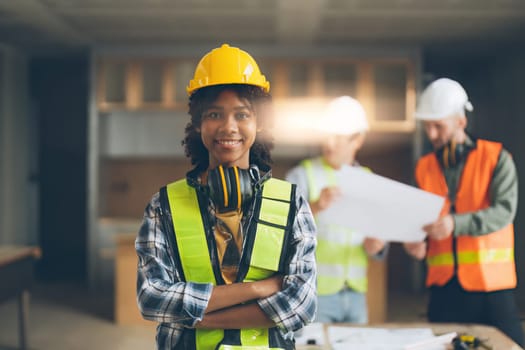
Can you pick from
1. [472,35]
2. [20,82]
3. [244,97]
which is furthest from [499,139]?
[244,97]

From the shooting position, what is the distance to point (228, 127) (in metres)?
1.12

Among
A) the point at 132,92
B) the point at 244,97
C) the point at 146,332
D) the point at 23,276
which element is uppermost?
the point at 132,92

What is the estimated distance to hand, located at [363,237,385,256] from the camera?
2.13 metres

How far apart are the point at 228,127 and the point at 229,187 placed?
0.12 m

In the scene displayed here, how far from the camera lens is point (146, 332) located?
4383mm

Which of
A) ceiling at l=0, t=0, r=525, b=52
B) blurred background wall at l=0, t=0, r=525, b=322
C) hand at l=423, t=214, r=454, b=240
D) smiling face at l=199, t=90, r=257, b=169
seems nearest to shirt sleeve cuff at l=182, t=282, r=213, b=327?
smiling face at l=199, t=90, r=257, b=169

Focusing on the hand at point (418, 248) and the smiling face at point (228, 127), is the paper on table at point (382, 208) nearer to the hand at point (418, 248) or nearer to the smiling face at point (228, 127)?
the hand at point (418, 248)

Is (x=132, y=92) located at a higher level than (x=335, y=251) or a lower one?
higher

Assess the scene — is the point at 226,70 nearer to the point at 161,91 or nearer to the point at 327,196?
the point at 327,196

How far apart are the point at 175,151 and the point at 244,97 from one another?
524 cm

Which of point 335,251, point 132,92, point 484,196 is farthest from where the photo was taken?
point 132,92

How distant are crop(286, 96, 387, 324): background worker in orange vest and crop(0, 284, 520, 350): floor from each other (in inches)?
89.6

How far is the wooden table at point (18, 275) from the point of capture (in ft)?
11.5

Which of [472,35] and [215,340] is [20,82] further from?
[215,340]
